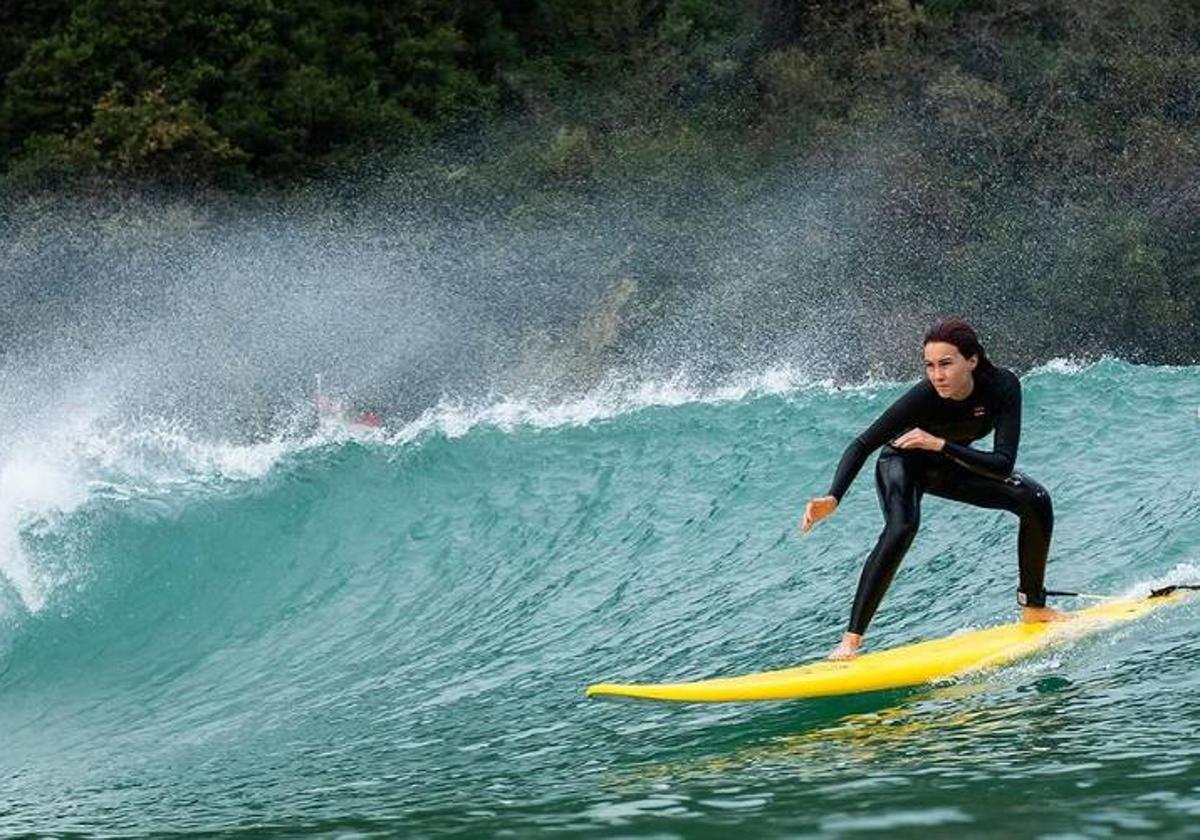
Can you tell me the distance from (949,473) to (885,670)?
2.94 ft

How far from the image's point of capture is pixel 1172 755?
15.9 ft

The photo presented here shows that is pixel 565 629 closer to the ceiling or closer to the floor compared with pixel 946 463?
closer to the floor

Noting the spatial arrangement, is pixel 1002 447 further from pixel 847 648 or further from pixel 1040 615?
pixel 847 648

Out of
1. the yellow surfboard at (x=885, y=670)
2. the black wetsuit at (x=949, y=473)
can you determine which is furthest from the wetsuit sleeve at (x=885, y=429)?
the yellow surfboard at (x=885, y=670)

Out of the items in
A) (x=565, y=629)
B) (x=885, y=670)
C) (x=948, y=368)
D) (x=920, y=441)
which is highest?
(x=948, y=368)

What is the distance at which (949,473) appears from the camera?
6746 mm

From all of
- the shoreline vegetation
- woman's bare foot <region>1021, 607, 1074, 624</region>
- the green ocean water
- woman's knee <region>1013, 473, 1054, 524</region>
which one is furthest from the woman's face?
the shoreline vegetation

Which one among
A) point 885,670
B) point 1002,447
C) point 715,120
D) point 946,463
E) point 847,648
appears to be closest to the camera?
point 885,670

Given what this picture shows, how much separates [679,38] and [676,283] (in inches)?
212

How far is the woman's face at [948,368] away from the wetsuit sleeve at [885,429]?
8 centimetres

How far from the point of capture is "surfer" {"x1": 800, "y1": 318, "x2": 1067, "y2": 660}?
6480 millimetres

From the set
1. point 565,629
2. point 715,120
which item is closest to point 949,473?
point 565,629

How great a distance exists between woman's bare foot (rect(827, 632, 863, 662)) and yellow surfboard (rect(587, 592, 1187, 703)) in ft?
0.12

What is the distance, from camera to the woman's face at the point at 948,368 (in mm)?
6461
